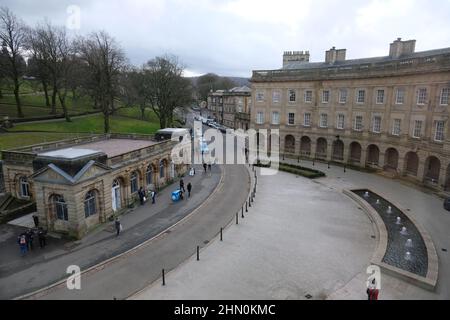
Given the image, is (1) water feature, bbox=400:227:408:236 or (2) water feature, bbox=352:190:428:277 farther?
(1) water feature, bbox=400:227:408:236

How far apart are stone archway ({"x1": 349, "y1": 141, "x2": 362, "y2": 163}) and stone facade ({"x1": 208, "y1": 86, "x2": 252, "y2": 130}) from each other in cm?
2781

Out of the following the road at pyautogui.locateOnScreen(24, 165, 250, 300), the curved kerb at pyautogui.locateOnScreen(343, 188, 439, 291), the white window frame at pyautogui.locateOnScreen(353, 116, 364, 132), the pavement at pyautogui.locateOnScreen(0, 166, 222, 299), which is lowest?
the pavement at pyautogui.locateOnScreen(0, 166, 222, 299)

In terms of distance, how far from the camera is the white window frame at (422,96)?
30186 millimetres

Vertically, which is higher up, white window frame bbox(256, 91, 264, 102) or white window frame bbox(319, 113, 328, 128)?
white window frame bbox(256, 91, 264, 102)

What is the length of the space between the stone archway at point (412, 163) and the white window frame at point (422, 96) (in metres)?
5.42

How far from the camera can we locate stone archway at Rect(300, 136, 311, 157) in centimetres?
4553

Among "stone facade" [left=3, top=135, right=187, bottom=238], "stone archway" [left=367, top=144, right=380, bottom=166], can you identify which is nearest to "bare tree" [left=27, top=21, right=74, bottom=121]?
"stone facade" [left=3, top=135, right=187, bottom=238]

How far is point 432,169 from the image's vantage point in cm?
3084

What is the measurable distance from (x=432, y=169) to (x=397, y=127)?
586cm

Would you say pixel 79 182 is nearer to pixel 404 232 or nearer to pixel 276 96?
pixel 404 232

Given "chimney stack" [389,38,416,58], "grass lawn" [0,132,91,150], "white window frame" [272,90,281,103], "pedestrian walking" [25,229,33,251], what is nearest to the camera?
"pedestrian walking" [25,229,33,251]

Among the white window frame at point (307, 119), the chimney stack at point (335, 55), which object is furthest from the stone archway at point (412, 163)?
the chimney stack at point (335, 55)

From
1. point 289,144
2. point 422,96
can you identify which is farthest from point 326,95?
point 422,96

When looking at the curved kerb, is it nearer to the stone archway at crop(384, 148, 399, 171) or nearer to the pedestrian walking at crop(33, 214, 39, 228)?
the stone archway at crop(384, 148, 399, 171)
